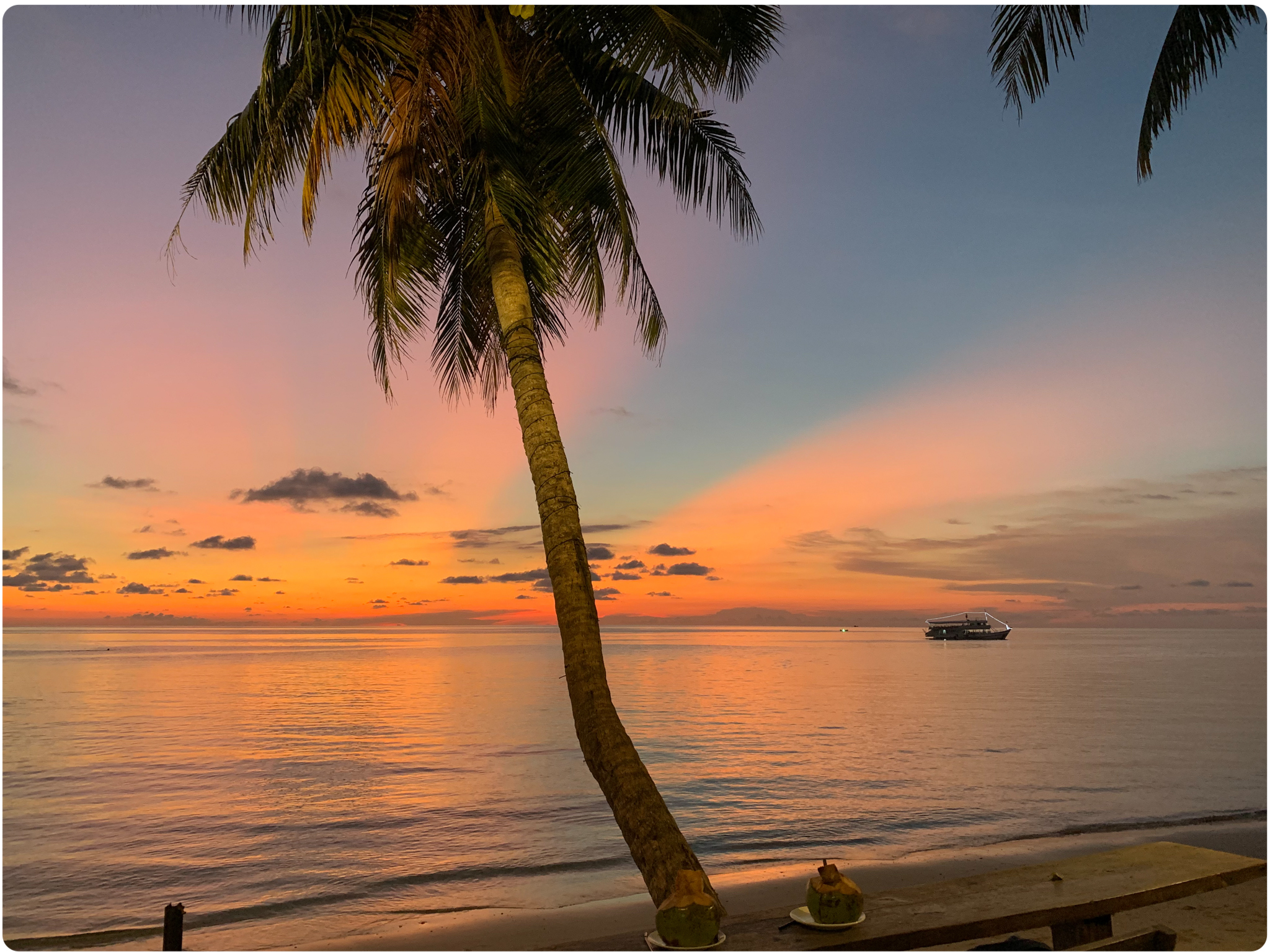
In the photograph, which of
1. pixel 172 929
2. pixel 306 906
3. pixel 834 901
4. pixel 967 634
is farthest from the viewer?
pixel 967 634

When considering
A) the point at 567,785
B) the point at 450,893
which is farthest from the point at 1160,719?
the point at 450,893

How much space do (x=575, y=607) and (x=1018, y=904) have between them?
3.12 meters

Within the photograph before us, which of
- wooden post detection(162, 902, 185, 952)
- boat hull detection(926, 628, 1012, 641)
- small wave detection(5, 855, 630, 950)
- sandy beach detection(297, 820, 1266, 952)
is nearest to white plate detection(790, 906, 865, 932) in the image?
sandy beach detection(297, 820, 1266, 952)

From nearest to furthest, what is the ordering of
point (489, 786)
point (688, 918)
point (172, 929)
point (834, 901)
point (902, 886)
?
point (688, 918) < point (834, 901) < point (172, 929) < point (902, 886) < point (489, 786)

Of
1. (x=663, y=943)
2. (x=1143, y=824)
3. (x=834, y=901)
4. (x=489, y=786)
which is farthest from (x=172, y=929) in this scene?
(x=1143, y=824)

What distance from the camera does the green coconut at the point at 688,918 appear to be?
11.8 feet

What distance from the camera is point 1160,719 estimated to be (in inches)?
1096

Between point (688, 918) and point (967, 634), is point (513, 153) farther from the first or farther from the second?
point (967, 634)

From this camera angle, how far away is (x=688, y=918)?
11.8ft

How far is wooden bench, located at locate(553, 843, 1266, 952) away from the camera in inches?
151

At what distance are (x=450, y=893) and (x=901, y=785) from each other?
9.88 metres

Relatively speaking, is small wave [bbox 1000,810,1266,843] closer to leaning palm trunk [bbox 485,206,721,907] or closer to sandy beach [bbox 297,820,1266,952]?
sandy beach [bbox 297,820,1266,952]

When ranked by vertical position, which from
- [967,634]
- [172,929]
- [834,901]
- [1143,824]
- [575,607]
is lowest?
[967,634]

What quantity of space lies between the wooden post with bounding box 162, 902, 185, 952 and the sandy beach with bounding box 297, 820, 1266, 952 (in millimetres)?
3161
